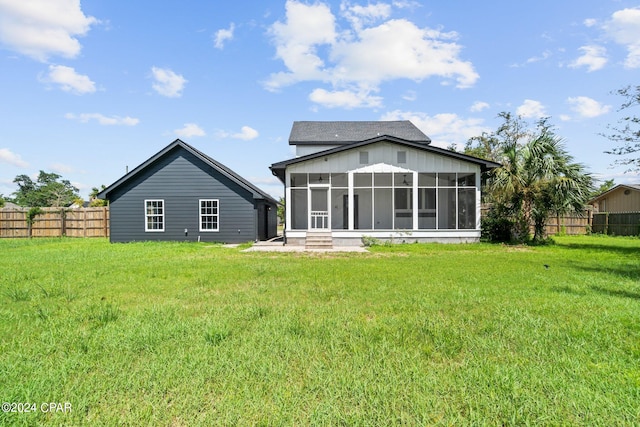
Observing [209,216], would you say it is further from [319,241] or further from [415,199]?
Result: [415,199]

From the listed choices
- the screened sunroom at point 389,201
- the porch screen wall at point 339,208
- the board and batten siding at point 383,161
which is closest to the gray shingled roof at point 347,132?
the screened sunroom at point 389,201

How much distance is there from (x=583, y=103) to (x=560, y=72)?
7.22 metres

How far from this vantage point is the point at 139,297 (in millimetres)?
5184

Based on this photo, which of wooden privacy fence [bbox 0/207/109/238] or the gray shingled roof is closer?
wooden privacy fence [bbox 0/207/109/238]

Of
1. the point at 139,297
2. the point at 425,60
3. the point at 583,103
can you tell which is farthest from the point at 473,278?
the point at 583,103

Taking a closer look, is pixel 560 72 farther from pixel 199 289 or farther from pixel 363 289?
pixel 199 289

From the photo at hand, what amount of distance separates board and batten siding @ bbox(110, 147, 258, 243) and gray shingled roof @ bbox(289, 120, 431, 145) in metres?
7.19

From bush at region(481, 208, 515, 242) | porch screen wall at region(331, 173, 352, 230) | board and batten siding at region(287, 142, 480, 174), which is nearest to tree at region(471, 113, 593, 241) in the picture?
bush at region(481, 208, 515, 242)

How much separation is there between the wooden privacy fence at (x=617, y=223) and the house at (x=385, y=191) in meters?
12.2

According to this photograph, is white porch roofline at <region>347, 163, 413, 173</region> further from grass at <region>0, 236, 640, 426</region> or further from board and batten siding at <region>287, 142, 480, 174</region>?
grass at <region>0, 236, 640, 426</region>

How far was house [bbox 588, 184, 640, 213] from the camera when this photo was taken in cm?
2788

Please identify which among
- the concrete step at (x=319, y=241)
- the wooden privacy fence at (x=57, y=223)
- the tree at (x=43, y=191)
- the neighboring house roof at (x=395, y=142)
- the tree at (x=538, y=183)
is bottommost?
the concrete step at (x=319, y=241)

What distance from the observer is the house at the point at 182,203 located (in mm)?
16938

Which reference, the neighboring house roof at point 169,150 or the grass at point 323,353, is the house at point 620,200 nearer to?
the neighboring house roof at point 169,150
